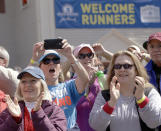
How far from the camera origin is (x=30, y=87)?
2.87m

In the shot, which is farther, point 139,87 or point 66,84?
point 66,84

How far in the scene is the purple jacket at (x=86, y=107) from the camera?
347 centimetres

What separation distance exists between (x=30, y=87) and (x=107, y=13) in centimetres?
1116

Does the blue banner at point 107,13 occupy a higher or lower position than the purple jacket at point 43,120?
higher

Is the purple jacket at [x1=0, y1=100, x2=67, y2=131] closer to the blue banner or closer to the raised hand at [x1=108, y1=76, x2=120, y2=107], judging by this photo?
the raised hand at [x1=108, y1=76, x2=120, y2=107]

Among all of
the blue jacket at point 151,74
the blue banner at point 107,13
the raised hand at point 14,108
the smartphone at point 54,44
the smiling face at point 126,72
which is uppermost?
the blue banner at point 107,13

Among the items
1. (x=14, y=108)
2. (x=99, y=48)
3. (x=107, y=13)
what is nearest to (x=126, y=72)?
(x=14, y=108)

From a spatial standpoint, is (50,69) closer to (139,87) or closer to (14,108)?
(14,108)

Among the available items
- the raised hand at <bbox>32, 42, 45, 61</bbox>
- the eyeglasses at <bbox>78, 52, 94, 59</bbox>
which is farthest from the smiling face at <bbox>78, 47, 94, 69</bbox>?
the raised hand at <bbox>32, 42, 45, 61</bbox>

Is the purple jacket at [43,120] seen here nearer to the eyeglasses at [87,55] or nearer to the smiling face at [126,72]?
the smiling face at [126,72]

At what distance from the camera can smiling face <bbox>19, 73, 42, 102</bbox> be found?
9.41 feet

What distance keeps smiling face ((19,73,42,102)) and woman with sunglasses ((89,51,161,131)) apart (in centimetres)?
61

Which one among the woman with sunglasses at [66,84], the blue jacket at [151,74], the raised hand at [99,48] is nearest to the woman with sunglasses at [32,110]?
the woman with sunglasses at [66,84]

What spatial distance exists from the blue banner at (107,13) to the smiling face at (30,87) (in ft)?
34.5
